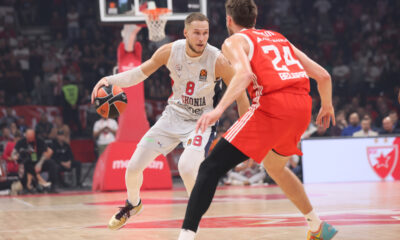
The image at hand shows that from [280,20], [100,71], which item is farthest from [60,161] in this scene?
[280,20]

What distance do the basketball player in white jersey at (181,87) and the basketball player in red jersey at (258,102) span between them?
1.27 m

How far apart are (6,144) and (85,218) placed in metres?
7.47

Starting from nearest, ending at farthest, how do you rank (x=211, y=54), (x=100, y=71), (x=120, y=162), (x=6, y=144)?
1. (x=211, y=54)
2. (x=120, y=162)
3. (x=6, y=144)
4. (x=100, y=71)

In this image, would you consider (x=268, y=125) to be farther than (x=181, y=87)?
No

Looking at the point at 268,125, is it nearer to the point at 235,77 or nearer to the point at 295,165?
the point at 235,77

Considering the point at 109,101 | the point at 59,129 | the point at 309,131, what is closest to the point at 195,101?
the point at 109,101

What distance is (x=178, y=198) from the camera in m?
10.4

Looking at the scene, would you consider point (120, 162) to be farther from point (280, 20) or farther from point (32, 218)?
point (280, 20)

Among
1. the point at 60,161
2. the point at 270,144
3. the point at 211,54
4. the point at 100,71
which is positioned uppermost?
the point at 211,54

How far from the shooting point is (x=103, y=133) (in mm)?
15008

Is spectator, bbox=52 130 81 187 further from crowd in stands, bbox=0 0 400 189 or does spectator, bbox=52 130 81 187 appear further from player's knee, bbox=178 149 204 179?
player's knee, bbox=178 149 204 179

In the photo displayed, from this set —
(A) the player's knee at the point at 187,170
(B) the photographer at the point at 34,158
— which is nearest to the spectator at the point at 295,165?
(B) the photographer at the point at 34,158

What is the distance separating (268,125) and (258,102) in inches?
7.7

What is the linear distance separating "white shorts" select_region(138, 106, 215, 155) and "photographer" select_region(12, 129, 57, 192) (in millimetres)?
8230
